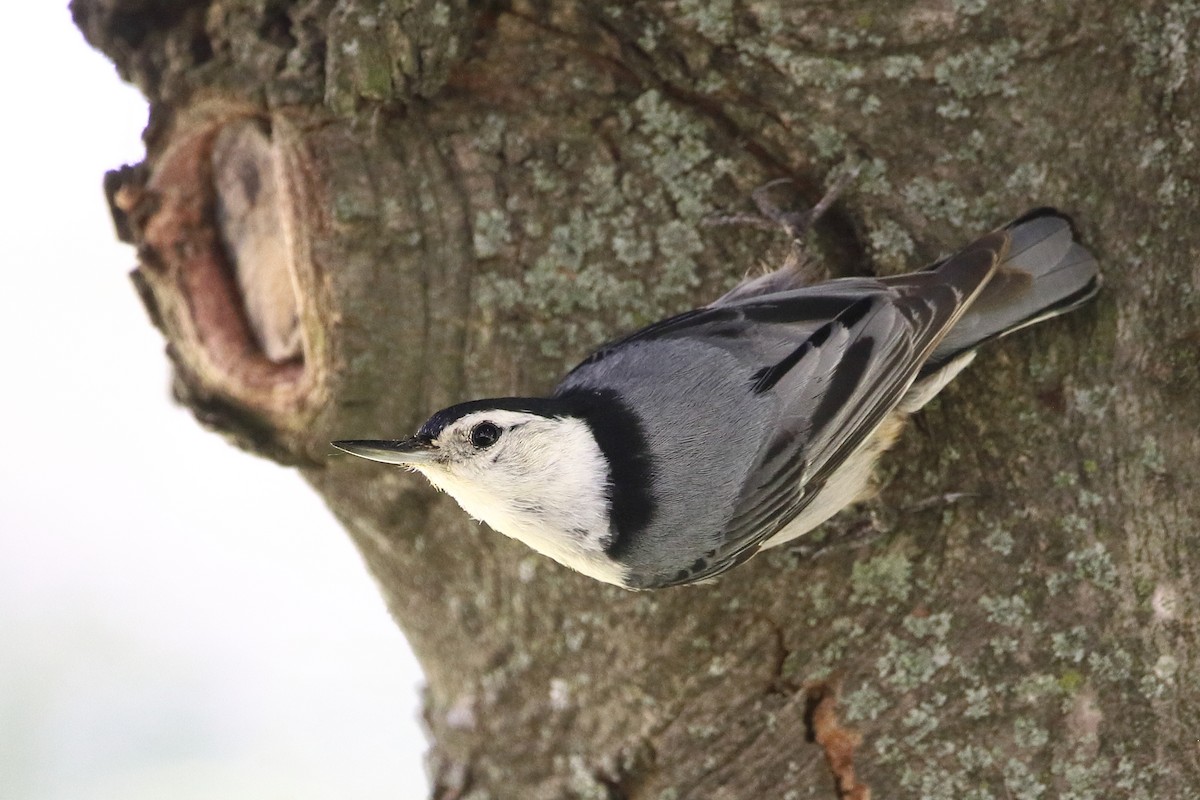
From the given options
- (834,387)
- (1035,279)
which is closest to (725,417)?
(834,387)

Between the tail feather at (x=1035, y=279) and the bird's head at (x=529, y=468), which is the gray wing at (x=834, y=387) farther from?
the bird's head at (x=529, y=468)

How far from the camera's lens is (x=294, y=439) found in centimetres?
237

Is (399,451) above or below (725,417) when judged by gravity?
above

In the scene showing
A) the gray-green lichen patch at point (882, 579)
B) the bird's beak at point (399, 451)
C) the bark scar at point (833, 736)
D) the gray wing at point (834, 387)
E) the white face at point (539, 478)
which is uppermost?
the bird's beak at point (399, 451)

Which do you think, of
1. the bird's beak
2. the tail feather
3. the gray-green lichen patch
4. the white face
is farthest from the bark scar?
the bird's beak

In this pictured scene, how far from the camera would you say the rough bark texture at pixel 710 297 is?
6.26 feet

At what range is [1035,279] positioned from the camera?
1.87m

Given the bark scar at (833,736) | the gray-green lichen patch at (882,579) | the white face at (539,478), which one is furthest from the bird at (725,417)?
the bark scar at (833,736)

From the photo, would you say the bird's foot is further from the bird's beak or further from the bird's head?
the bird's beak

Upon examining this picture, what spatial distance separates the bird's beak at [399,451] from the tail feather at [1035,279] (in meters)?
0.89

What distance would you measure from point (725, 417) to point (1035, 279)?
0.52 metres

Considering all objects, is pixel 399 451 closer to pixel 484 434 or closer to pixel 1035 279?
pixel 484 434

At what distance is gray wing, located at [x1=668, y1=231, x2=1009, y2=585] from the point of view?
6.42 ft

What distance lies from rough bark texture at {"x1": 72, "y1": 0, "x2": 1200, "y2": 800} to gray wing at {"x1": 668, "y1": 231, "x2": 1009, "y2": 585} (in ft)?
0.40
